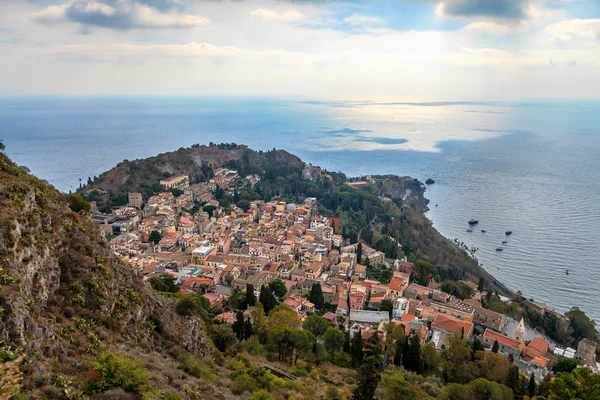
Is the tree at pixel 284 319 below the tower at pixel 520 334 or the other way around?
the other way around

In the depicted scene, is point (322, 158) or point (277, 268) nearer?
point (277, 268)

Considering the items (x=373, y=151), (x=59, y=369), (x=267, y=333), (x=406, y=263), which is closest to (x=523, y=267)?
(x=406, y=263)

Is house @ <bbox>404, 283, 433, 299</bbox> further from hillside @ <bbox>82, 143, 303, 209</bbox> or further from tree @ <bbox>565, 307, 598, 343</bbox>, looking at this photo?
hillside @ <bbox>82, 143, 303, 209</bbox>

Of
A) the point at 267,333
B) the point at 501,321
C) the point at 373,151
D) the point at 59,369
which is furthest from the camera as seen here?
the point at 373,151

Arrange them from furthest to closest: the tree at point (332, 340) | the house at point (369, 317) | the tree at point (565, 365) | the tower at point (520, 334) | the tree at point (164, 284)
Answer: the tower at point (520, 334), the house at point (369, 317), the tree at point (164, 284), the tree at point (565, 365), the tree at point (332, 340)

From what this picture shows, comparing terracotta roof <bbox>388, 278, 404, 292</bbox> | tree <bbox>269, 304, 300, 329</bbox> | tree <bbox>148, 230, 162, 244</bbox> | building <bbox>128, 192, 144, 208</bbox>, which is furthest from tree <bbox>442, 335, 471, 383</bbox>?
building <bbox>128, 192, 144, 208</bbox>

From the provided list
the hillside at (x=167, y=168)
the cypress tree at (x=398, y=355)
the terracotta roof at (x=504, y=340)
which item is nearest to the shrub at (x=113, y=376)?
the cypress tree at (x=398, y=355)

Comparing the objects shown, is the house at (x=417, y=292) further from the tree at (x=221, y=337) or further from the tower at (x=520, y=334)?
the tree at (x=221, y=337)

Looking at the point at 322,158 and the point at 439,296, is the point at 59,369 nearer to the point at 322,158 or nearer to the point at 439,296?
the point at 439,296
